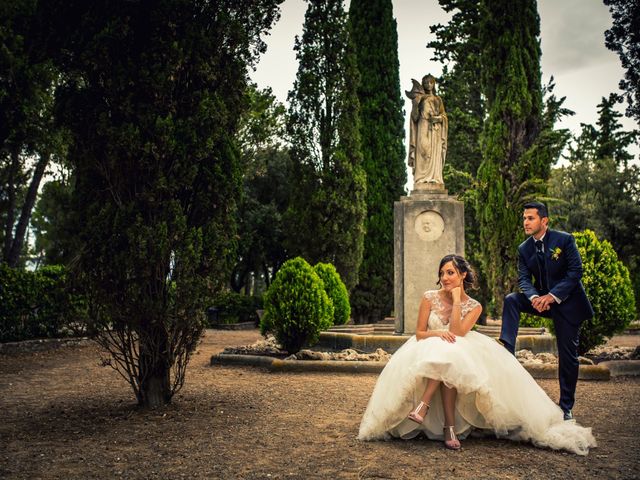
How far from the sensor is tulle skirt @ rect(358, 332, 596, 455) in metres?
4.72

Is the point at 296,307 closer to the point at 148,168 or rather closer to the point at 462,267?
the point at 148,168

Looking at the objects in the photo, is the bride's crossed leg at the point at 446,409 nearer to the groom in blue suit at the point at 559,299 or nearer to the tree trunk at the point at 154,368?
the groom in blue suit at the point at 559,299

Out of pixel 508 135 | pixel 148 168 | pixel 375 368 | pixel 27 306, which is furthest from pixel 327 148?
pixel 148 168

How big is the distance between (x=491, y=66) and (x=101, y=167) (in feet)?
52.1

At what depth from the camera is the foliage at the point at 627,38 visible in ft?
37.8

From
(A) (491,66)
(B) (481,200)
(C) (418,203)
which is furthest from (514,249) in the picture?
(C) (418,203)

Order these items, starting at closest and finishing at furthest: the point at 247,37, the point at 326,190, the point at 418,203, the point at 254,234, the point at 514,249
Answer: the point at 247,37 → the point at 418,203 → the point at 514,249 → the point at 326,190 → the point at 254,234

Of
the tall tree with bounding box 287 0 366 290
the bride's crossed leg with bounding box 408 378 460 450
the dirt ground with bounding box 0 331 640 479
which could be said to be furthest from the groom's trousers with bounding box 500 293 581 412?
Answer: the tall tree with bounding box 287 0 366 290

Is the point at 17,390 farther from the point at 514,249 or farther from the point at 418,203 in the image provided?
the point at 514,249

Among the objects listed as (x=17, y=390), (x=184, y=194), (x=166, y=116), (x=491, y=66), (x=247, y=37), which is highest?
(x=491, y=66)

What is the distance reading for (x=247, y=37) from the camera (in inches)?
262

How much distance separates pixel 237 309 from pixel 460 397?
22500 mm

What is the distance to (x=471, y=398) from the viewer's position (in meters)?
5.02

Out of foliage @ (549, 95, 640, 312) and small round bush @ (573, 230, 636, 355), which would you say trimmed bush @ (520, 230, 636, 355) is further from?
foliage @ (549, 95, 640, 312)
